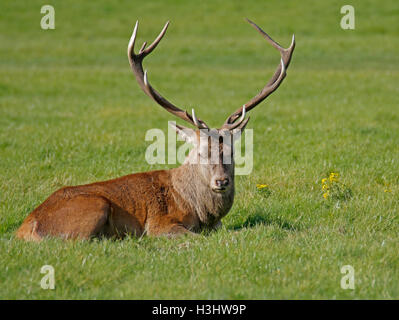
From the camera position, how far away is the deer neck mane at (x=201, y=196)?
6.86 metres

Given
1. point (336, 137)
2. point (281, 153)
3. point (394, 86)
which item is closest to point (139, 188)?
point (281, 153)

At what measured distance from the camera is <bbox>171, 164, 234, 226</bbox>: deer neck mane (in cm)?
686

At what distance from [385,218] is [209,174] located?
2.01 metres

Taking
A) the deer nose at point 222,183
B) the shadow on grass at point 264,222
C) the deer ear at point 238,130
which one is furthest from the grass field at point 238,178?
the deer ear at point 238,130

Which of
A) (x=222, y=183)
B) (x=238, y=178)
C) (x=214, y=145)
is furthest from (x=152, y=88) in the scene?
(x=238, y=178)

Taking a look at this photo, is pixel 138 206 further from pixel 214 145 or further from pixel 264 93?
pixel 264 93

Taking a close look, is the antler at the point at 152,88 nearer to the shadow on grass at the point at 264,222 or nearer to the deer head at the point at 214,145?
the deer head at the point at 214,145

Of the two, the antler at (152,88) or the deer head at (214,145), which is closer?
the deer head at (214,145)

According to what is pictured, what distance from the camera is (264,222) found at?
6.96 meters

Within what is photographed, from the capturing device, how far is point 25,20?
1309 inches

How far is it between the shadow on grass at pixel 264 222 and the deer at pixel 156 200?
0.92 feet

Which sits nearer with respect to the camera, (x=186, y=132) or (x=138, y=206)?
(x=138, y=206)

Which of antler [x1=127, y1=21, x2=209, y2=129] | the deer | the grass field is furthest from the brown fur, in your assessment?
antler [x1=127, y1=21, x2=209, y2=129]

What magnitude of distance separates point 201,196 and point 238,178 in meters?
1.85
